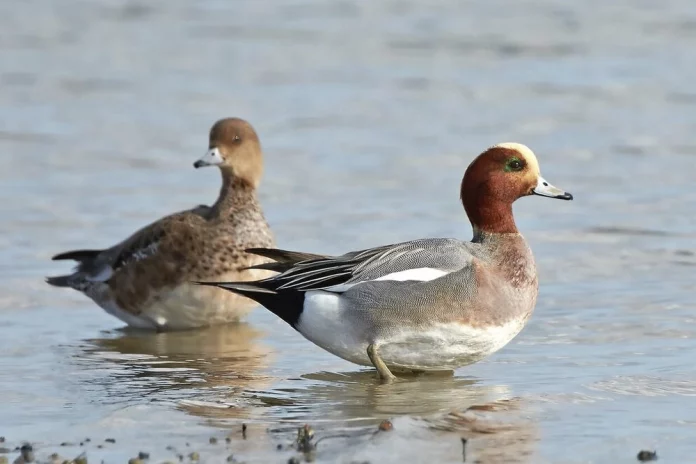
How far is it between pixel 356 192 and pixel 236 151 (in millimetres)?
2346

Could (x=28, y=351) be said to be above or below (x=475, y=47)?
below

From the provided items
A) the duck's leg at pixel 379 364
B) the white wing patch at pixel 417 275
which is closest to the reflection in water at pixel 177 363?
the duck's leg at pixel 379 364

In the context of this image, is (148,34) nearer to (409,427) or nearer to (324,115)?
(324,115)

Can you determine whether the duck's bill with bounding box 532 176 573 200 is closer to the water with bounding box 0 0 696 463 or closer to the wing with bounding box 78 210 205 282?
the water with bounding box 0 0 696 463

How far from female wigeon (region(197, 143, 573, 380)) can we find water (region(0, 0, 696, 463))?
23 centimetres

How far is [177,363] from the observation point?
23.6 feet

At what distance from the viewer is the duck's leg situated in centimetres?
638

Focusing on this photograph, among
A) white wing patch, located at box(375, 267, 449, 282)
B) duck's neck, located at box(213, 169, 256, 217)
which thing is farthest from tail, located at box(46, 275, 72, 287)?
white wing patch, located at box(375, 267, 449, 282)

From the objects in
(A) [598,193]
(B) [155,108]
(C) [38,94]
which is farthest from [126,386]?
(C) [38,94]

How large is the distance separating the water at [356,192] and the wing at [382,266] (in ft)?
1.64

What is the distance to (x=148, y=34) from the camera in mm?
16844

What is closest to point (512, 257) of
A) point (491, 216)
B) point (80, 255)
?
point (491, 216)

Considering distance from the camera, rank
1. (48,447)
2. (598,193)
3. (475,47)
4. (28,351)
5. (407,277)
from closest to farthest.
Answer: (48,447)
(407,277)
(28,351)
(598,193)
(475,47)

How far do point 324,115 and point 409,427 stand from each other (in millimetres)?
7932
